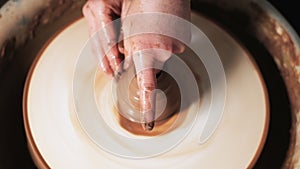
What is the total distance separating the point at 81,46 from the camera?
5.35 ft

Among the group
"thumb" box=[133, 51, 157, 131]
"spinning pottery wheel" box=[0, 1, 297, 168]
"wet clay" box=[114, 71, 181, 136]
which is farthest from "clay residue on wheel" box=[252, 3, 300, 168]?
"thumb" box=[133, 51, 157, 131]

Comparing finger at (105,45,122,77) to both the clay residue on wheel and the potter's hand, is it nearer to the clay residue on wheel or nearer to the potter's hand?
the potter's hand

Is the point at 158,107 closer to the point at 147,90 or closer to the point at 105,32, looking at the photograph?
the point at 147,90

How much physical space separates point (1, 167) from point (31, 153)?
96mm

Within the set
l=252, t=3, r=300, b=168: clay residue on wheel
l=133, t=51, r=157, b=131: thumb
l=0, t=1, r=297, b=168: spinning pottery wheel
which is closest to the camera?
l=133, t=51, r=157, b=131: thumb

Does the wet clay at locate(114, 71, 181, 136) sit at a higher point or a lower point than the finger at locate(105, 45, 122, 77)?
lower

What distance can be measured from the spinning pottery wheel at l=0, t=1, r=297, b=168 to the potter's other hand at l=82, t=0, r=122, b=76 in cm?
7

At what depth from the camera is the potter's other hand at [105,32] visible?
1.48 m

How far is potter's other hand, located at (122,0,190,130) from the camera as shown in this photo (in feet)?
4.33

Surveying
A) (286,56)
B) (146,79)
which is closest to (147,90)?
(146,79)

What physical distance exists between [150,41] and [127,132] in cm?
29

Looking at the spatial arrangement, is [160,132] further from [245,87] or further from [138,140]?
[245,87]

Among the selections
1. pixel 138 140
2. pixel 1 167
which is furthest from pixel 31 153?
pixel 138 140

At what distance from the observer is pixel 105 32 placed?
59.1 inches
